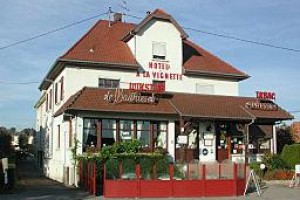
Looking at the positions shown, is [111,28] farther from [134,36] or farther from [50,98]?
[50,98]

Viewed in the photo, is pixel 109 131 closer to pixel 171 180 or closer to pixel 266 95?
pixel 171 180

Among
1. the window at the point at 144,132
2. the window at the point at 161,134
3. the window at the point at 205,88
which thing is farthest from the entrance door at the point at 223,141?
the window at the point at 205,88

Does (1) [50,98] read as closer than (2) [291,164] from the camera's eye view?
No

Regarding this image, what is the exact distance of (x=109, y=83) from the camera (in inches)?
1320

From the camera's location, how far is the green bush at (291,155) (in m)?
30.8

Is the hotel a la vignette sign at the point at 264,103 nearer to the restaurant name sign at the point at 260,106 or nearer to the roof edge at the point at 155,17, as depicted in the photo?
the restaurant name sign at the point at 260,106

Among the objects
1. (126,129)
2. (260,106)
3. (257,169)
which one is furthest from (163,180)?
(260,106)

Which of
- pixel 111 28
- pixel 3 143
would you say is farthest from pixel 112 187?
pixel 3 143

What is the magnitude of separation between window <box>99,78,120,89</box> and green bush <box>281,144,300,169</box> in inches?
450

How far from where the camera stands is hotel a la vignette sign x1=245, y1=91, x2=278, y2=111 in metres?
32.5

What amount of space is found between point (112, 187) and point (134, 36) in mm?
16405

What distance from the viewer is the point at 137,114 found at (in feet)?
94.2

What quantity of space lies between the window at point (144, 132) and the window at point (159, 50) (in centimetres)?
710

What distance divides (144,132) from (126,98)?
234 cm
